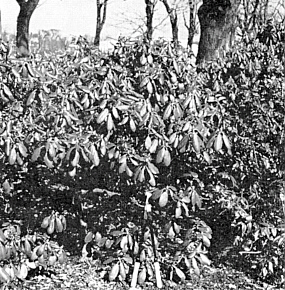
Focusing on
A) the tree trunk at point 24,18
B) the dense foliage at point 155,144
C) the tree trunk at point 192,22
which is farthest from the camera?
the tree trunk at point 192,22

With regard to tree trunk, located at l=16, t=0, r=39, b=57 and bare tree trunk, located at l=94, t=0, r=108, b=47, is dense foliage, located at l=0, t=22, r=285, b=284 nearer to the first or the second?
tree trunk, located at l=16, t=0, r=39, b=57

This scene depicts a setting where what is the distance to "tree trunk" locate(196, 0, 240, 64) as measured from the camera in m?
6.27

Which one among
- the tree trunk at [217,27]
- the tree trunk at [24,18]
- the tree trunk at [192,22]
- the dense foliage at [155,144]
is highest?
the tree trunk at [192,22]

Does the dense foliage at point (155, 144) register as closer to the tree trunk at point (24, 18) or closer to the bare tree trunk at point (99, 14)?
the tree trunk at point (24, 18)

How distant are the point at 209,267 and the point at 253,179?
719mm

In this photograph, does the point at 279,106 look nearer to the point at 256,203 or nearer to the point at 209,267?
the point at 256,203

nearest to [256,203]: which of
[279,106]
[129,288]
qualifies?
[279,106]

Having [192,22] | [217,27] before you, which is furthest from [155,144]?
[192,22]

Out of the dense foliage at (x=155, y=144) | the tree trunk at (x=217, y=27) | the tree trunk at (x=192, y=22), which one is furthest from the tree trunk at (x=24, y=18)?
the dense foliage at (x=155, y=144)

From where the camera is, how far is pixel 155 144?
2.93 m

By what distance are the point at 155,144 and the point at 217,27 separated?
147 inches

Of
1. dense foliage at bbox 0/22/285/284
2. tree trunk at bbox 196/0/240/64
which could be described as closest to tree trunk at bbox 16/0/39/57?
tree trunk at bbox 196/0/240/64

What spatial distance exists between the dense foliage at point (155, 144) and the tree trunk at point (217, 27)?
2.53 m

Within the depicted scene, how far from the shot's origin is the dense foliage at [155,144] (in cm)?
293
